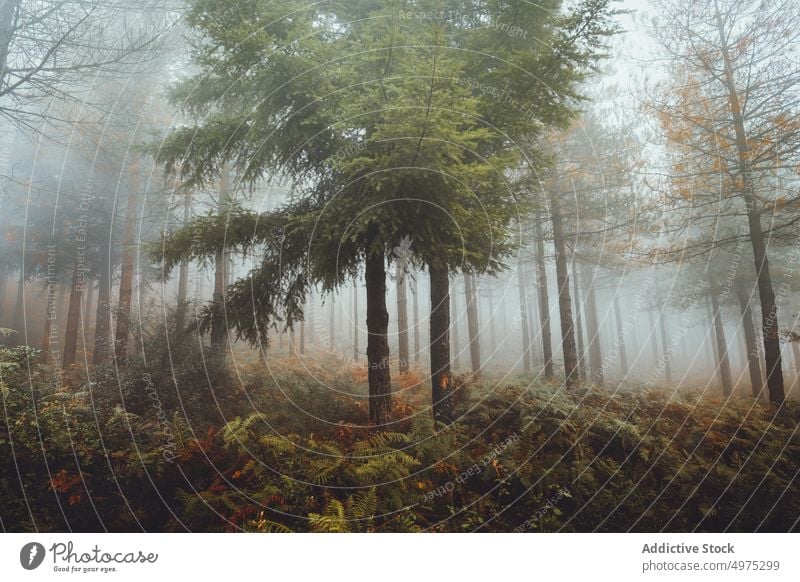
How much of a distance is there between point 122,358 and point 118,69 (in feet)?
18.1

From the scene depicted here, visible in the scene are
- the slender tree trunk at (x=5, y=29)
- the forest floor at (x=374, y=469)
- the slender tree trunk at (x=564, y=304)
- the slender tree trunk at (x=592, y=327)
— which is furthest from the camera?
the slender tree trunk at (x=592, y=327)

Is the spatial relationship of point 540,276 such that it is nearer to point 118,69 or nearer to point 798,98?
point 798,98

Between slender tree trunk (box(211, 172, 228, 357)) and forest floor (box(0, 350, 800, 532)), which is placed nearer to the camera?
forest floor (box(0, 350, 800, 532))

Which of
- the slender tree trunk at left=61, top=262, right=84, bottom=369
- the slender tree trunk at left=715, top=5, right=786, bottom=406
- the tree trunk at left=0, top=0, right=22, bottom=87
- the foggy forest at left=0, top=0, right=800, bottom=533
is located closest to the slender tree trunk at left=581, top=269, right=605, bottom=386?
the foggy forest at left=0, top=0, right=800, bottom=533

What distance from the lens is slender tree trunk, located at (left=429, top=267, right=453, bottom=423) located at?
6.90 meters

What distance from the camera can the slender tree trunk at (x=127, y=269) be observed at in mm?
8883

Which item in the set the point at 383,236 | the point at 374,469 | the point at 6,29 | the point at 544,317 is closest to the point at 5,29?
the point at 6,29

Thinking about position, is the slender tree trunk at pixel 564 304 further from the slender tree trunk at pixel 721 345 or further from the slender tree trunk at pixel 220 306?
the slender tree trunk at pixel 220 306

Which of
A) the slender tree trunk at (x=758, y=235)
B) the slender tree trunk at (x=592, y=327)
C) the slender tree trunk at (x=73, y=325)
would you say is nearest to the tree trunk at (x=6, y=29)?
the slender tree trunk at (x=73, y=325)
